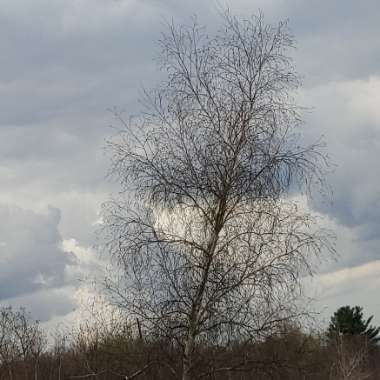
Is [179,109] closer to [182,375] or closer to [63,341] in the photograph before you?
[182,375]

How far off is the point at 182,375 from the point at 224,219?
9.86ft

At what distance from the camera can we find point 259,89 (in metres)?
18.0

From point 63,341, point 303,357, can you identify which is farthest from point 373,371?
A: point 303,357

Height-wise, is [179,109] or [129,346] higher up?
[179,109]

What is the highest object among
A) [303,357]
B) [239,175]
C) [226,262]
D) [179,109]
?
[179,109]

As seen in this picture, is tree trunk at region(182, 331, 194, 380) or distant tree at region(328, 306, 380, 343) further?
distant tree at region(328, 306, 380, 343)

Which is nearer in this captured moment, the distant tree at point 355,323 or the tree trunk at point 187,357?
the tree trunk at point 187,357

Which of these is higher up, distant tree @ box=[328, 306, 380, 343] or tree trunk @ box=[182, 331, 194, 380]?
distant tree @ box=[328, 306, 380, 343]

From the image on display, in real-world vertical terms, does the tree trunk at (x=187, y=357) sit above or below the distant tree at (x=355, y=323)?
below

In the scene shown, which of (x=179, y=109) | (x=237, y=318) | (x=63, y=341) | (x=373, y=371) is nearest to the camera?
(x=237, y=318)

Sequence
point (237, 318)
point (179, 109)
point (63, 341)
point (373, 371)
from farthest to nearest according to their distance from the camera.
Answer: point (373, 371)
point (63, 341)
point (179, 109)
point (237, 318)

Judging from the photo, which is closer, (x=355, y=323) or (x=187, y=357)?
(x=187, y=357)

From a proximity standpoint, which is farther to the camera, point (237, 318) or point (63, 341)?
point (63, 341)

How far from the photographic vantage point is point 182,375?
17297mm
